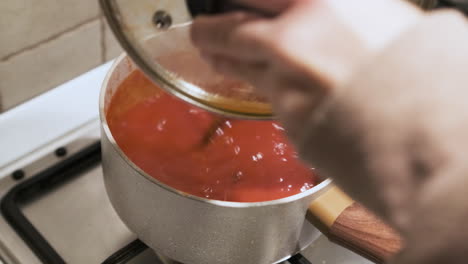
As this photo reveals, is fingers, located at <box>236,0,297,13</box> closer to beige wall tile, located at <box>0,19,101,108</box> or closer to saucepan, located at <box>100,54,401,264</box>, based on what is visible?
saucepan, located at <box>100,54,401,264</box>

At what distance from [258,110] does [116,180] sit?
0.46ft

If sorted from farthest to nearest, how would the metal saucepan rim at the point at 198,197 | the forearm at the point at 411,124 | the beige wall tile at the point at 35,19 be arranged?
the beige wall tile at the point at 35,19, the metal saucepan rim at the point at 198,197, the forearm at the point at 411,124

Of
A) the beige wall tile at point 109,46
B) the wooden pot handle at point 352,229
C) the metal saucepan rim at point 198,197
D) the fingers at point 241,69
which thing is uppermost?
the fingers at point 241,69

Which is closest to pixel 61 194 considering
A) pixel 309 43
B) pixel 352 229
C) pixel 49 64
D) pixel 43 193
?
pixel 43 193

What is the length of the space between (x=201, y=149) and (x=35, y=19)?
19 cm

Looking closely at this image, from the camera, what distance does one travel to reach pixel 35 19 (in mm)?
513

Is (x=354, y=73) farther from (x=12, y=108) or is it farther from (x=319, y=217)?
(x=12, y=108)

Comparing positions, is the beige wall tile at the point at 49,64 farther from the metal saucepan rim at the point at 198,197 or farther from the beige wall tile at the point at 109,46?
the metal saucepan rim at the point at 198,197

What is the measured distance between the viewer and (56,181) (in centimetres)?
52

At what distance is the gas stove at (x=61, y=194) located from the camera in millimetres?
474

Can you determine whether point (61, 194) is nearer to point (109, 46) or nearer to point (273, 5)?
point (109, 46)

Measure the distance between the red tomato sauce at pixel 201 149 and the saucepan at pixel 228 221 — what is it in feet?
0.13

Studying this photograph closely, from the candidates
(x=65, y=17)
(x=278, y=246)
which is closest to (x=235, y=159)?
(x=278, y=246)

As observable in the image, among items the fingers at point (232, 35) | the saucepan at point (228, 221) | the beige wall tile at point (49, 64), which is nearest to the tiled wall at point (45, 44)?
the beige wall tile at point (49, 64)
